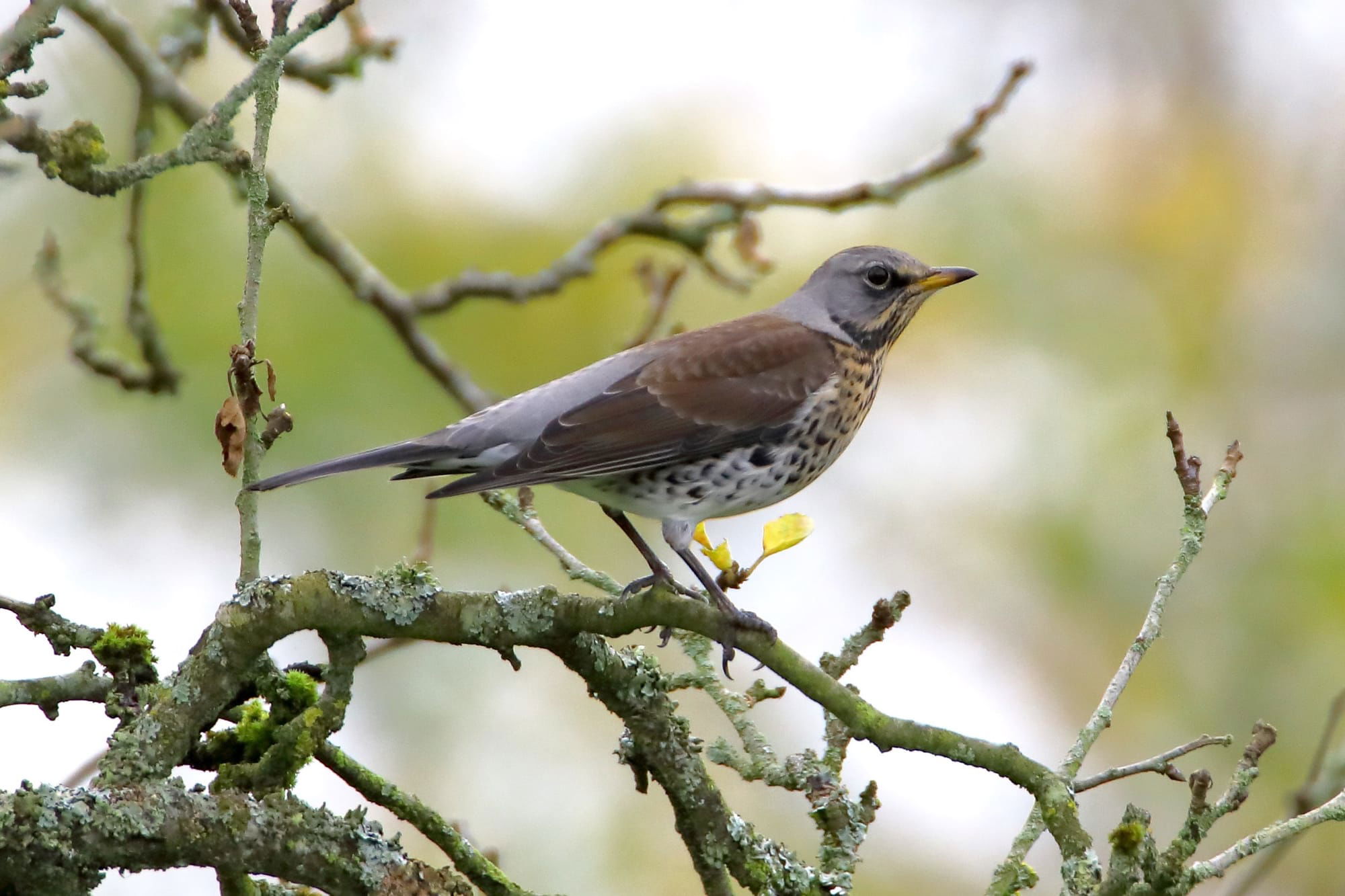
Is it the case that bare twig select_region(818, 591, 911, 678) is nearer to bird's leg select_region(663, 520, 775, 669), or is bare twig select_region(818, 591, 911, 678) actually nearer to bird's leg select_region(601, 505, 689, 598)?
bird's leg select_region(663, 520, 775, 669)

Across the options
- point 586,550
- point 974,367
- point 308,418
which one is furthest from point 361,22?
point 974,367

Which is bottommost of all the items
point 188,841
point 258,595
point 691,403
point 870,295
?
point 188,841

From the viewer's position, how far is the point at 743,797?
6.19 m

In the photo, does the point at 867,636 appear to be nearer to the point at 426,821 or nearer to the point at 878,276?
the point at 426,821

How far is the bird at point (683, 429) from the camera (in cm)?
355

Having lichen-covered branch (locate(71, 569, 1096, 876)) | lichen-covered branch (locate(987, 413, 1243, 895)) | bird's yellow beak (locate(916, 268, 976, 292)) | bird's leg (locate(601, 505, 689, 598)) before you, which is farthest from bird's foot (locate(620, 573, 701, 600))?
bird's yellow beak (locate(916, 268, 976, 292))

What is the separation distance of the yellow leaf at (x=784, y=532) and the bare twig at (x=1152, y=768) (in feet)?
2.67

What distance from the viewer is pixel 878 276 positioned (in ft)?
15.4

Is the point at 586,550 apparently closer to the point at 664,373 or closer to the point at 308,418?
the point at 308,418

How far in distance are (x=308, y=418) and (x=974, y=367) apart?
3717 millimetres

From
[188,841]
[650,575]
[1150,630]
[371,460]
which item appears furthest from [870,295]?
[188,841]

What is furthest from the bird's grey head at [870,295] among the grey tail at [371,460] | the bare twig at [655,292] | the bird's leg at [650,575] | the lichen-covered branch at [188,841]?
the lichen-covered branch at [188,841]

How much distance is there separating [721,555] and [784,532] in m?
0.16

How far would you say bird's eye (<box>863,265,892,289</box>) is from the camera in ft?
15.4
